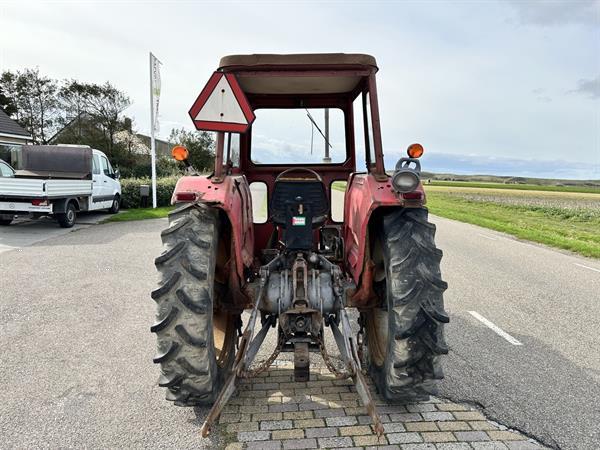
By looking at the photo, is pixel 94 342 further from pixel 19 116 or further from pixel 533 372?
pixel 19 116

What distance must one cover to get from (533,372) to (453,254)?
6.04 m

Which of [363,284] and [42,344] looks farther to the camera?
[42,344]

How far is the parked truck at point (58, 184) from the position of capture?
11469 millimetres

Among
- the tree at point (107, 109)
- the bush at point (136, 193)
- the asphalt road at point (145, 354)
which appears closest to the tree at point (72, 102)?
the tree at point (107, 109)

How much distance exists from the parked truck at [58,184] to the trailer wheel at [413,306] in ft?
37.3

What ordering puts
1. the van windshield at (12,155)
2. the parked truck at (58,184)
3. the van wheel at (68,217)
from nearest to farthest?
the parked truck at (58,184)
the van wheel at (68,217)
the van windshield at (12,155)

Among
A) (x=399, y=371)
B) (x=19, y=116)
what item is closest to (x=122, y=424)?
(x=399, y=371)

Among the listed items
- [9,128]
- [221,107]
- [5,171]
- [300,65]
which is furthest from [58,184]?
[9,128]

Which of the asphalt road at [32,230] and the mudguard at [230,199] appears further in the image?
the asphalt road at [32,230]

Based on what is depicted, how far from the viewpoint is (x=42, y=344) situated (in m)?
4.44

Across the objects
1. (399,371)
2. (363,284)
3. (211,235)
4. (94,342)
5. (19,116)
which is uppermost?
(19,116)

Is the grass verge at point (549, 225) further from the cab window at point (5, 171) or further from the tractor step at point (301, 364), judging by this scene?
the cab window at point (5, 171)

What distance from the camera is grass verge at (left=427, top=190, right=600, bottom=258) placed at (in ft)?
38.2

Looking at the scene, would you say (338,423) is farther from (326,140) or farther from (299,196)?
(326,140)
